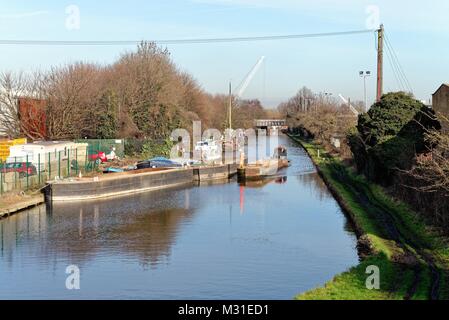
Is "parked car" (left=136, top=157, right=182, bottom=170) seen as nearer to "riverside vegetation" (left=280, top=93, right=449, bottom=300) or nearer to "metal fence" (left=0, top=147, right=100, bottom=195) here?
"metal fence" (left=0, top=147, right=100, bottom=195)

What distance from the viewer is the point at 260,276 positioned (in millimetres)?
15805

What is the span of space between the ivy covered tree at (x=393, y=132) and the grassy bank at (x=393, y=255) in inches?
70.9

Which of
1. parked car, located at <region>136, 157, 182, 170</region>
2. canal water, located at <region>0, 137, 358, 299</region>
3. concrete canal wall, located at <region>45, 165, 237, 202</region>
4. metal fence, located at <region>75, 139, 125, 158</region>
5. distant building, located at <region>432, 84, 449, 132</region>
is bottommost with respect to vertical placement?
canal water, located at <region>0, 137, 358, 299</region>

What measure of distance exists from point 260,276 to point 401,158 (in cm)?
1196

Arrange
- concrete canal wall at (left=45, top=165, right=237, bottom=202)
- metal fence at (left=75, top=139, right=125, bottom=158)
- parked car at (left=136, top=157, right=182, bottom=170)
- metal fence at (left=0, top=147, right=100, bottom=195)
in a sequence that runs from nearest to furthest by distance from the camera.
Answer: metal fence at (left=0, top=147, right=100, bottom=195) → concrete canal wall at (left=45, top=165, right=237, bottom=202) → parked car at (left=136, top=157, right=182, bottom=170) → metal fence at (left=75, top=139, right=125, bottom=158)

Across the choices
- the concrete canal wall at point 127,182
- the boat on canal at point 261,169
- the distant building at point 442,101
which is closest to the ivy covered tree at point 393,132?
the distant building at point 442,101

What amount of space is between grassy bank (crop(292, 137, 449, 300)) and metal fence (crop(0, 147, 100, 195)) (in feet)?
50.0

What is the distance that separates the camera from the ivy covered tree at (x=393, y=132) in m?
25.5

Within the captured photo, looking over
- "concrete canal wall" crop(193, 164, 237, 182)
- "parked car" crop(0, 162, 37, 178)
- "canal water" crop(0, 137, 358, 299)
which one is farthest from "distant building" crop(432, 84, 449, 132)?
"parked car" crop(0, 162, 37, 178)

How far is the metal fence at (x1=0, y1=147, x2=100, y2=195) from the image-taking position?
28.0m

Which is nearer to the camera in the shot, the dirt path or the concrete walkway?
the dirt path

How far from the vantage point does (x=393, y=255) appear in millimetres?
15867

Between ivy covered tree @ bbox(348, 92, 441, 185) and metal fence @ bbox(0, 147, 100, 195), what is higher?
ivy covered tree @ bbox(348, 92, 441, 185)

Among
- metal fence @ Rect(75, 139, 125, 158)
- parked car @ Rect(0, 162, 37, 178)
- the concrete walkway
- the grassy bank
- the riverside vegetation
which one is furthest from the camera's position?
metal fence @ Rect(75, 139, 125, 158)
